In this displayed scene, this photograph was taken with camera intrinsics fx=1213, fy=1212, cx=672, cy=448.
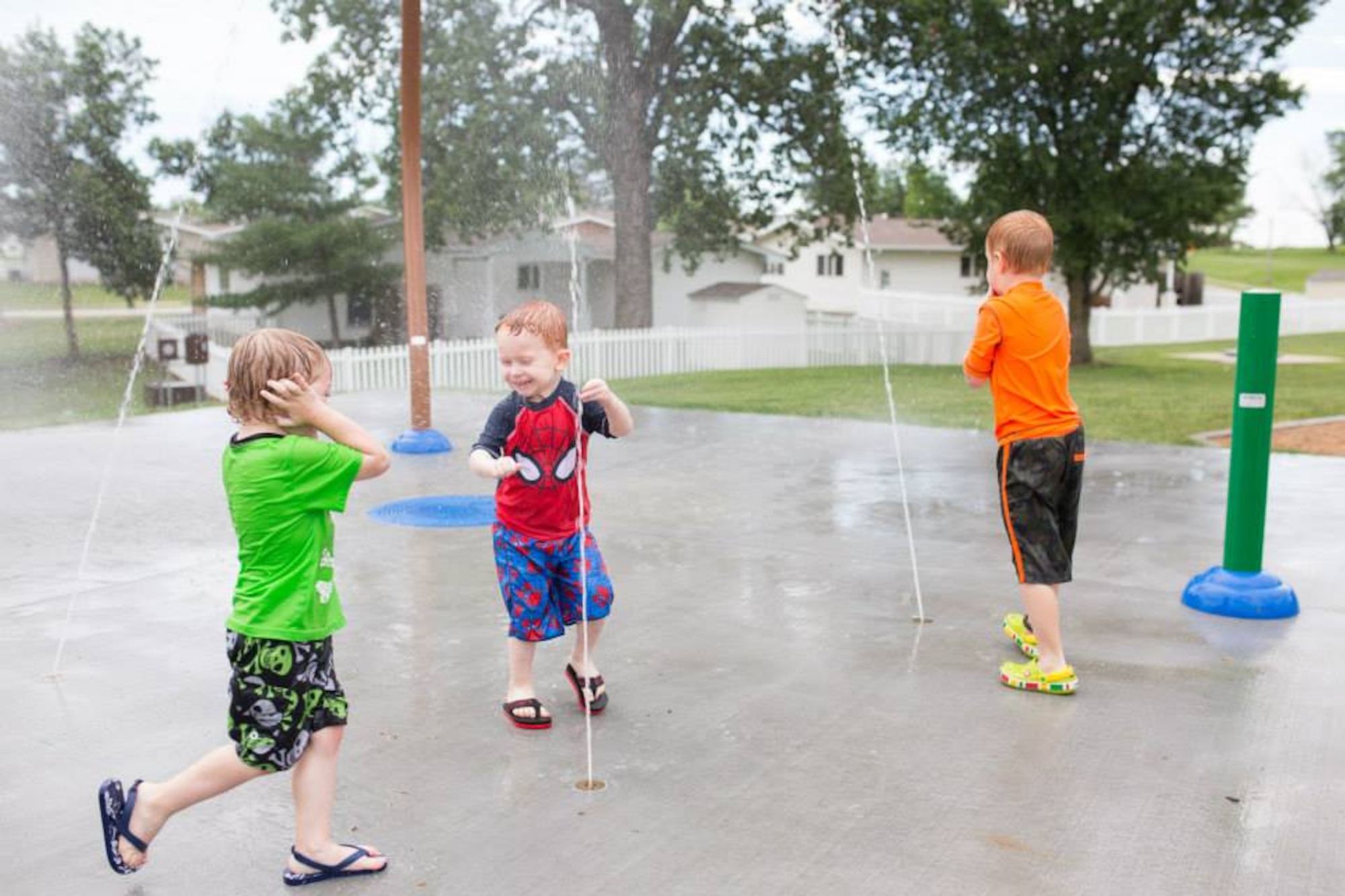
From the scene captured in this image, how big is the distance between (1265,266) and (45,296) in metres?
85.2

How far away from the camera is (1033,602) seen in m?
4.00

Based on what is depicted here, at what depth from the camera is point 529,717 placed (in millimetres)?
3688

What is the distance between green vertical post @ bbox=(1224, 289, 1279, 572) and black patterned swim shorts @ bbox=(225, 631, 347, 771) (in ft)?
12.3

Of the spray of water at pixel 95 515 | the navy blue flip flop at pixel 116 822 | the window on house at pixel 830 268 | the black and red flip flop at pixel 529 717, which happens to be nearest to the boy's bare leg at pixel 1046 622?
the black and red flip flop at pixel 529 717

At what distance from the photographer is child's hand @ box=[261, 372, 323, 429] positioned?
2.59 metres

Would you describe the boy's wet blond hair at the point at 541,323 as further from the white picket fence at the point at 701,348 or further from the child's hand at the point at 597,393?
the white picket fence at the point at 701,348

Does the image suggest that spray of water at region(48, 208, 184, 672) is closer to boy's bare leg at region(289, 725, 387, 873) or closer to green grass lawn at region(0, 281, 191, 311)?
boy's bare leg at region(289, 725, 387, 873)

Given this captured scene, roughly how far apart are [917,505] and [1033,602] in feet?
10.6

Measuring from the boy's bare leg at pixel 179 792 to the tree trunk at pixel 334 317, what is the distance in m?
17.0

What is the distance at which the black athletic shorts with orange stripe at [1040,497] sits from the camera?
397cm

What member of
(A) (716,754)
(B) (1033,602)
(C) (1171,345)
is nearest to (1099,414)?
(B) (1033,602)

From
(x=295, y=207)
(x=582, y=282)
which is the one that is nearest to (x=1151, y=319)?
(x=582, y=282)

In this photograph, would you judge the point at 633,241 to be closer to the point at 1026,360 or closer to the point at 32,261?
the point at 32,261

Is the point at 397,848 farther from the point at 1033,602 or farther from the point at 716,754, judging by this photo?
the point at 1033,602
